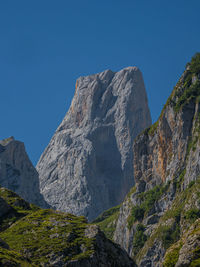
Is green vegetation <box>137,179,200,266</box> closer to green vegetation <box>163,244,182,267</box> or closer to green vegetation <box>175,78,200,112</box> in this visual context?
green vegetation <box>175,78,200,112</box>

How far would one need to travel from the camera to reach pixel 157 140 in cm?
13512

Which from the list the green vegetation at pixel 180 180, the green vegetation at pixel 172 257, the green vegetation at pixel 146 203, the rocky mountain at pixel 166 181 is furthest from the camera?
the green vegetation at pixel 146 203

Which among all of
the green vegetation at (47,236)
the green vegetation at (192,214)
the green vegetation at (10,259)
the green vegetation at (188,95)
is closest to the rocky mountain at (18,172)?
the green vegetation at (188,95)

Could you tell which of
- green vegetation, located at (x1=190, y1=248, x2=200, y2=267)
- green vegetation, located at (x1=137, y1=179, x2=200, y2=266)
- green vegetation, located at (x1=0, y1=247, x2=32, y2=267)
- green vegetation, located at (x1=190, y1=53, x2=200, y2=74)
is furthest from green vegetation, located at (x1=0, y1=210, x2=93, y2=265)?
green vegetation, located at (x1=190, y1=53, x2=200, y2=74)

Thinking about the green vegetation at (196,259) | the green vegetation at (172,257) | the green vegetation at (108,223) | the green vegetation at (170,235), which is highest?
the green vegetation at (108,223)

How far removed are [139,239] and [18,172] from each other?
88015 millimetres

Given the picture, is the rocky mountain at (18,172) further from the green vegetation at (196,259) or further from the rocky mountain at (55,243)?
the green vegetation at (196,259)

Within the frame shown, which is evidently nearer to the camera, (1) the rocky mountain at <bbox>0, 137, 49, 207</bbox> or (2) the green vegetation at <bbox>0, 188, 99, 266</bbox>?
(2) the green vegetation at <bbox>0, 188, 99, 266</bbox>

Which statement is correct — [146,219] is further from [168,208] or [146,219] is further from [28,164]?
[28,164]

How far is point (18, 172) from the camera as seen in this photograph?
630ft

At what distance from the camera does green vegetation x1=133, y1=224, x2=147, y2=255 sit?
112m

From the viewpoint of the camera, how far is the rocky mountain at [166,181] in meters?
98.9

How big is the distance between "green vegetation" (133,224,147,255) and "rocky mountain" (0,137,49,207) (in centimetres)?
7673

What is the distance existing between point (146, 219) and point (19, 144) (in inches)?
3591
